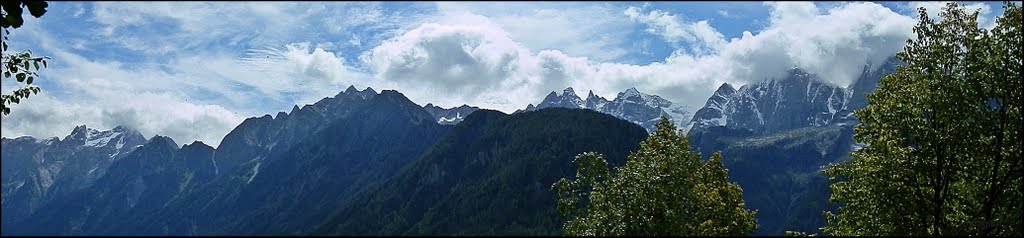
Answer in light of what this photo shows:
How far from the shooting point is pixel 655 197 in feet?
63.6

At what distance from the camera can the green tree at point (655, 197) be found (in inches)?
761

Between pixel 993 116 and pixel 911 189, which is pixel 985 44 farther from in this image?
pixel 911 189

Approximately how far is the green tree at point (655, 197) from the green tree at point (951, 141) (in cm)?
415

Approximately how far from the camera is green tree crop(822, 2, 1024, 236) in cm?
2083

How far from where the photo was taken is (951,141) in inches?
822

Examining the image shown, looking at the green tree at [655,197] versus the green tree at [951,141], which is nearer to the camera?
the green tree at [655,197]

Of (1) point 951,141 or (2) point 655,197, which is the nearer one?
(2) point 655,197

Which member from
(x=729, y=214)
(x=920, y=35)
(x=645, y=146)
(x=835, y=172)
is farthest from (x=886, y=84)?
(x=645, y=146)

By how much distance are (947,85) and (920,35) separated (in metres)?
2.20

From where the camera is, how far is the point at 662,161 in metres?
20.3

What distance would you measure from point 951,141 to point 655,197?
891cm

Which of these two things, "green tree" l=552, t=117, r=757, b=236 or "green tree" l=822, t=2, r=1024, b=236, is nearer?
"green tree" l=552, t=117, r=757, b=236

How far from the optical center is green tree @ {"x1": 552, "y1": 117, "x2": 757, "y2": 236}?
63.4 feet

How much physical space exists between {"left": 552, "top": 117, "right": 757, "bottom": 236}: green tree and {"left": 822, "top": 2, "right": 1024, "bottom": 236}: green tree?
13.6 ft
